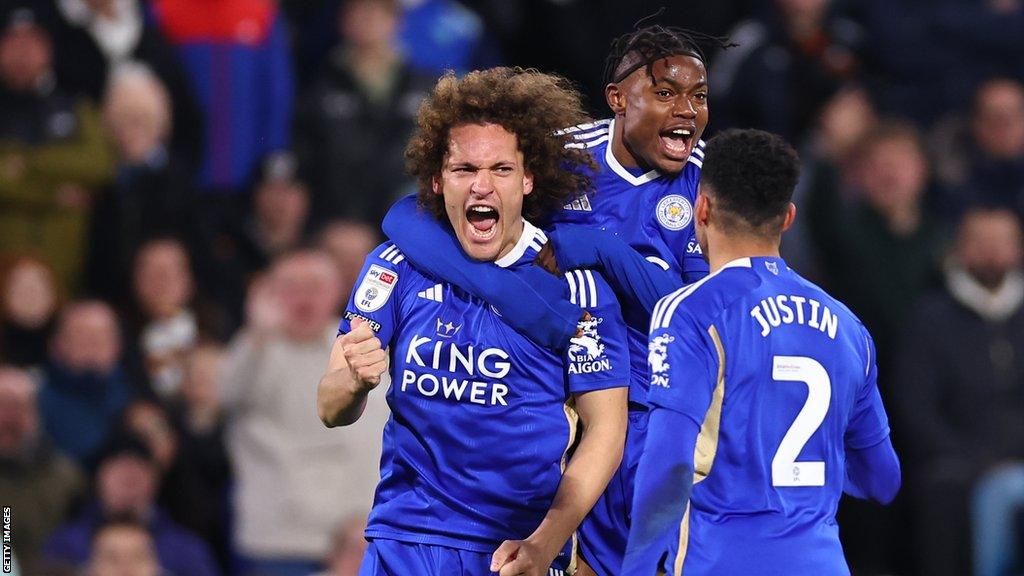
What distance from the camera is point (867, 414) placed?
196 inches

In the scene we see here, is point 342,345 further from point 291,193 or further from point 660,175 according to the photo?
point 291,193

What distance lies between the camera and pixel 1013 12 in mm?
11461

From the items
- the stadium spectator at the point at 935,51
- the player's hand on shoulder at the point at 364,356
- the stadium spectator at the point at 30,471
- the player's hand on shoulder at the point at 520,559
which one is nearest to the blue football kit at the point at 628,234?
the player's hand on shoulder at the point at 364,356

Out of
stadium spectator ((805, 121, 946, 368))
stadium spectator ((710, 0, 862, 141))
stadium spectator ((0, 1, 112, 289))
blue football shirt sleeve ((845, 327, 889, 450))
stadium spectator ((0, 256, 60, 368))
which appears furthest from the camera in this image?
stadium spectator ((710, 0, 862, 141))

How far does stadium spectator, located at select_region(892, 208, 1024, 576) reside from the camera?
9.70m

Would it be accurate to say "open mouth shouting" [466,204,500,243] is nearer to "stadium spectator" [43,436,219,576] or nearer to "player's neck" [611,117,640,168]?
"player's neck" [611,117,640,168]

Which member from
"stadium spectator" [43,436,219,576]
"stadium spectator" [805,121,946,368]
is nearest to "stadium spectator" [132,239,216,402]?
"stadium spectator" [43,436,219,576]

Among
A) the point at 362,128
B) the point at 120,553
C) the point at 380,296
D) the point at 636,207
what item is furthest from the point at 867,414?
the point at 362,128

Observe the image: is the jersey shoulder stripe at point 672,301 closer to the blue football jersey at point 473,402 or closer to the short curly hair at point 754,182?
the short curly hair at point 754,182

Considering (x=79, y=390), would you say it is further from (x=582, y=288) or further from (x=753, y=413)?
(x=753, y=413)

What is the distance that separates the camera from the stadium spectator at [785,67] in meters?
10.6

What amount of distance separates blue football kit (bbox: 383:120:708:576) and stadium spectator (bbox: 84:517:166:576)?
3.65 metres

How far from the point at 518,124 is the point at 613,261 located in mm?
491

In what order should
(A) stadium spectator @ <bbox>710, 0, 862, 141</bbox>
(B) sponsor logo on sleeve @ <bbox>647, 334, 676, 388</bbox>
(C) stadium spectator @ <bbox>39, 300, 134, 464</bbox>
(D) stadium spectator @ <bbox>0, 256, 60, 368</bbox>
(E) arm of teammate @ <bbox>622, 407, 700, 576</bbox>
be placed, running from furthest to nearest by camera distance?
(A) stadium spectator @ <bbox>710, 0, 862, 141</bbox> < (D) stadium spectator @ <bbox>0, 256, 60, 368</bbox> < (C) stadium spectator @ <bbox>39, 300, 134, 464</bbox> < (B) sponsor logo on sleeve @ <bbox>647, 334, 676, 388</bbox> < (E) arm of teammate @ <bbox>622, 407, 700, 576</bbox>
